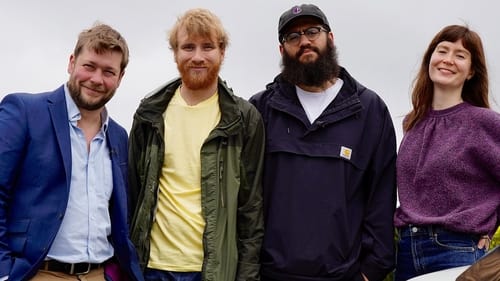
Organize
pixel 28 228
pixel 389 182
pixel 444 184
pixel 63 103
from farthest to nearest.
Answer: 1. pixel 389 182
2. pixel 444 184
3. pixel 63 103
4. pixel 28 228

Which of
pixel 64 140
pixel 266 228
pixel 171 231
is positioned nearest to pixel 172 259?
pixel 171 231

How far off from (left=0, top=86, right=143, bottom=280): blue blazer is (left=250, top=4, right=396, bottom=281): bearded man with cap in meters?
1.72

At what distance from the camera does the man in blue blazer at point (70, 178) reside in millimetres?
4828

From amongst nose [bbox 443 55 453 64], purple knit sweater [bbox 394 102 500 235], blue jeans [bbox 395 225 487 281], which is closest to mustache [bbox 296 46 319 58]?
nose [bbox 443 55 453 64]

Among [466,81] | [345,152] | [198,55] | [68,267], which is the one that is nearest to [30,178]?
[68,267]

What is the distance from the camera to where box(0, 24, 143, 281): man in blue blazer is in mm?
4828

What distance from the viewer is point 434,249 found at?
220 inches

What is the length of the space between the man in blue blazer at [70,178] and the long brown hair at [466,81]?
8.32 ft

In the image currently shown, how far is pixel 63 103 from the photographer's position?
5223 mm

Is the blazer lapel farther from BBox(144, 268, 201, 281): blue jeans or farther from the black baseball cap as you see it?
the black baseball cap

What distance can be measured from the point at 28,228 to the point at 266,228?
188 centimetres

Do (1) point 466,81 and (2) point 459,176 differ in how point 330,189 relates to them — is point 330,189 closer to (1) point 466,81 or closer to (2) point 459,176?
(2) point 459,176

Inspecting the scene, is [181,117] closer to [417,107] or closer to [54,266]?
[54,266]

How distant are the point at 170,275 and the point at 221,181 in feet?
2.66
